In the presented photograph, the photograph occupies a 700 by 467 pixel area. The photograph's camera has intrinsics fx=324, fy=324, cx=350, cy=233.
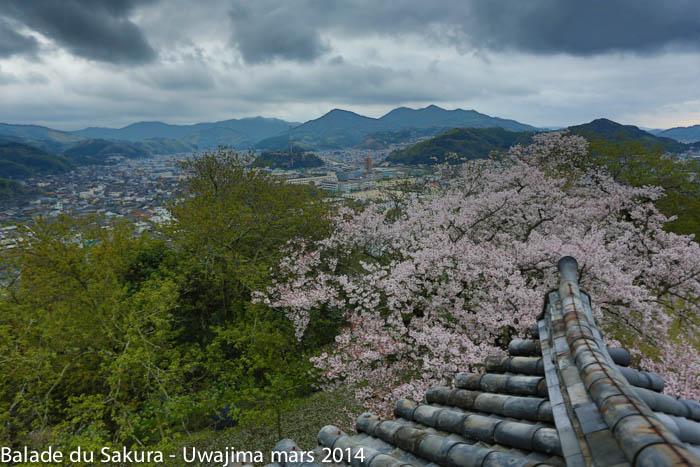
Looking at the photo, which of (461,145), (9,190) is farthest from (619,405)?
(461,145)

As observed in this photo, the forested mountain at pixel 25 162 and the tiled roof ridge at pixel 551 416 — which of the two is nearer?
the tiled roof ridge at pixel 551 416

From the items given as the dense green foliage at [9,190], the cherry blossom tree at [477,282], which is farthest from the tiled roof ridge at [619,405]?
the dense green foliage at [9,190]

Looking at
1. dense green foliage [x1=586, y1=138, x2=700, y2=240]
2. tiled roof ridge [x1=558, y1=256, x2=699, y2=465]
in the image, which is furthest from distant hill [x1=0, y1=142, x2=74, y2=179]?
dense green foliage [x1=586, y1=138, x2=700, y2=240]

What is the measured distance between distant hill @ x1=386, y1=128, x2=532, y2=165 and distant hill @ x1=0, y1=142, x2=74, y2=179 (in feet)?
389

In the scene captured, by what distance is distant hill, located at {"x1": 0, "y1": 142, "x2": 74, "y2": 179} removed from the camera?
98312mm

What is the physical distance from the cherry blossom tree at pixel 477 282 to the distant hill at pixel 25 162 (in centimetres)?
12565

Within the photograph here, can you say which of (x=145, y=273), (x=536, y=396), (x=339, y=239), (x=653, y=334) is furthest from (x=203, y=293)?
(x=653, y=334)

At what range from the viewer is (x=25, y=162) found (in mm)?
112000

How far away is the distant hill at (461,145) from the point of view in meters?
101

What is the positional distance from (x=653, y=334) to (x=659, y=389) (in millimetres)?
9440

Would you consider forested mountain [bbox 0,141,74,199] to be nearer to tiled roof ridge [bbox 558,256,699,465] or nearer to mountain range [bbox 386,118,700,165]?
mountain range [bbox 386,118,700,165]

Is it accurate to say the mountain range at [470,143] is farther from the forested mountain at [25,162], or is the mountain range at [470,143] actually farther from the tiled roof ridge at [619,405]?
the forested mountain at [25,162]

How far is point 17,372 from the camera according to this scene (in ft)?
30.6

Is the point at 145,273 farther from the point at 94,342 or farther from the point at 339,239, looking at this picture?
the point at 339,239
